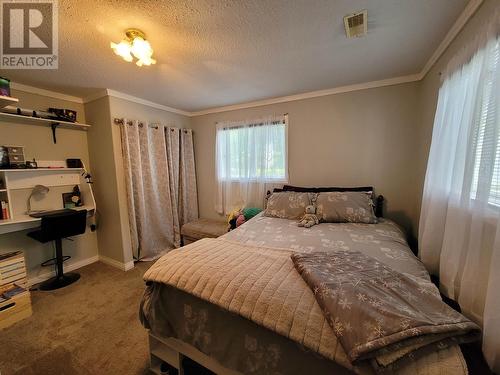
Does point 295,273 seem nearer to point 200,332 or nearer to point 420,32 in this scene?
point 200,332

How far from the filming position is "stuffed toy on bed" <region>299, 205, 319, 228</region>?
204 cm

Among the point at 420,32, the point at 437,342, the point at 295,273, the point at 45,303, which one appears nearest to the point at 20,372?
the point at 45,303

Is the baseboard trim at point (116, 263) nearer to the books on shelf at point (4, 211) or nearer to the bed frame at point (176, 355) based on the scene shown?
the books on shelf at point (4, 211)

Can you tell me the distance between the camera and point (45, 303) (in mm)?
1953

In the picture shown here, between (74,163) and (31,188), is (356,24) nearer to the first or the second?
(74,163)

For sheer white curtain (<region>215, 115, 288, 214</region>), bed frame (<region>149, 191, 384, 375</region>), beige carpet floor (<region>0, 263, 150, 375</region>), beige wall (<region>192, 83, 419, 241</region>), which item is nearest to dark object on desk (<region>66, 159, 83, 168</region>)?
beige carpet floor (<region>0, 263, 150, 375</region>)

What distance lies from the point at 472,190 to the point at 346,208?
1.07 meters

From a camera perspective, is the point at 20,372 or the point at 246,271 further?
the point at 20,372

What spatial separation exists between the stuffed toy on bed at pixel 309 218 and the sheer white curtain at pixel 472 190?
0.91 metres

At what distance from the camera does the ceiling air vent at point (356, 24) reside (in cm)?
128

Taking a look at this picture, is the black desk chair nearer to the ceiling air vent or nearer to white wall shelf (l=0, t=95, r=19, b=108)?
white wall shelf (l=0, t=95, r=19, b=108)

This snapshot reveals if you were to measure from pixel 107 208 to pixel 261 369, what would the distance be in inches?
107

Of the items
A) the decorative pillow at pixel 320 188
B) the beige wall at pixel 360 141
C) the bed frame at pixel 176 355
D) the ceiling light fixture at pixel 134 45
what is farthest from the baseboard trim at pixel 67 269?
the beige wall at pixel 360 141

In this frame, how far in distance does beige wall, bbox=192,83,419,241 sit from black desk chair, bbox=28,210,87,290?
2674 millimetres
